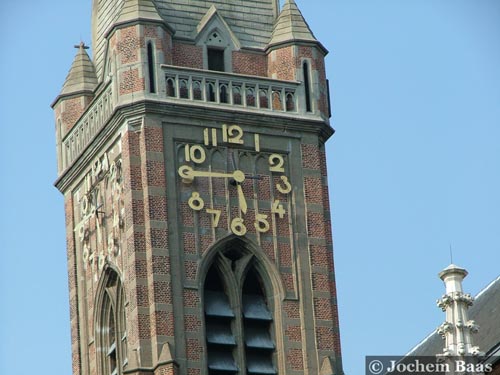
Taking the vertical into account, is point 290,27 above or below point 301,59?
above

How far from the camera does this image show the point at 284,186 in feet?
220

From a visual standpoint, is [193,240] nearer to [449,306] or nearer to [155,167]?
[155,167]

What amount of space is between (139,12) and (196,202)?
534cm

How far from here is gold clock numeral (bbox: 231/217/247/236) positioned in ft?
217

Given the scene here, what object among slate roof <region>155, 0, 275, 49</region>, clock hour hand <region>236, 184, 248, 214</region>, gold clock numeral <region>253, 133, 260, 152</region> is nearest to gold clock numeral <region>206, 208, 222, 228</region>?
clock hour hand <region>236, 184, 248, 214</region>

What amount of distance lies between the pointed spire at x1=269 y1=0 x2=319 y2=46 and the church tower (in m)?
0.06

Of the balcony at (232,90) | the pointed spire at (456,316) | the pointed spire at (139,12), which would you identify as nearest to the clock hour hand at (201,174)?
the balcony at (232,90)

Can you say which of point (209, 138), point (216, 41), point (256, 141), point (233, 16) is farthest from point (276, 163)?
point (233, 16)

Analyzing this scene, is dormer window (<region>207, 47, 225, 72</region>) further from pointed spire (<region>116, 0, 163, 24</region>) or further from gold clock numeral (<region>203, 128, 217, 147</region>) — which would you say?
gold clock numeral (<region>203, 128, 217, 147</region>)

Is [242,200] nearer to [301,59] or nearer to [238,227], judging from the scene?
[238,227]

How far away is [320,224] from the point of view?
67.2 meters

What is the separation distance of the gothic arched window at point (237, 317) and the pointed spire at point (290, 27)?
6389 millimetres

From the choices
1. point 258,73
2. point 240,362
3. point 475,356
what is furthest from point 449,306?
point 258,73

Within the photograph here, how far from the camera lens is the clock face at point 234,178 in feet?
217
